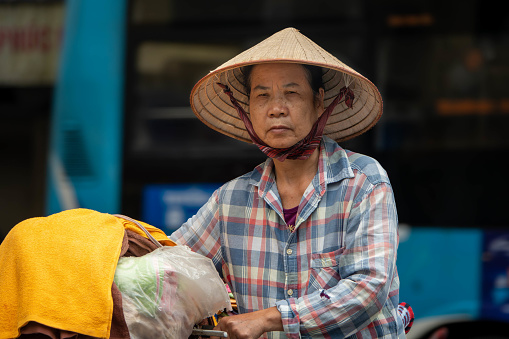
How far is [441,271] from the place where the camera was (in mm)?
4105

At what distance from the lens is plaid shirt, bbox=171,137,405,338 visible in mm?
1744

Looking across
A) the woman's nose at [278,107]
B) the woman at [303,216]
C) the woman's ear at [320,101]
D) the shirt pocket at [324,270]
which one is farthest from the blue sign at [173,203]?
the shirt pocket at [324,270]

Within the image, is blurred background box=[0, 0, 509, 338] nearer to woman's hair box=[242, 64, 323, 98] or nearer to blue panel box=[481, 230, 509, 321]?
→ blue panel box=[481, 230, 509, 321]

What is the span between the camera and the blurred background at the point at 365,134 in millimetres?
4121

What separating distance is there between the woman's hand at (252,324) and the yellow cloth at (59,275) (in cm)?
34

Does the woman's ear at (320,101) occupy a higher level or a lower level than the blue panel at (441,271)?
higher

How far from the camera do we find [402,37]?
167 inches

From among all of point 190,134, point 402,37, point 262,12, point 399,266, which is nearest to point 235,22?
point 262,12

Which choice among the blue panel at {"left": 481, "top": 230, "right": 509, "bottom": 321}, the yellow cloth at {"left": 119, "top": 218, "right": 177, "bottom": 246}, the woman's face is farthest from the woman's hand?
the blue panel at {"left": 481, "top": 230, "right": 509, "bottom": 321}

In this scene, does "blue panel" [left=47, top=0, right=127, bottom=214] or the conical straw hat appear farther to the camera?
"blue panel" [left=47, top=0, right=127, bottom=214]

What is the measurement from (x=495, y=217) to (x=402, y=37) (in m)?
1.33

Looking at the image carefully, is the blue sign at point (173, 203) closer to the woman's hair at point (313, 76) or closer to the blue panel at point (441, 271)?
the blue panel at point (441, 271)

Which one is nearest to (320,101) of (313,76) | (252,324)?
(313,76)

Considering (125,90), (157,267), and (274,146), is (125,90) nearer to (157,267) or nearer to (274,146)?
(274,146)
